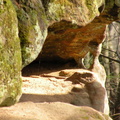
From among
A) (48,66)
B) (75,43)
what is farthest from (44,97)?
(48,66)

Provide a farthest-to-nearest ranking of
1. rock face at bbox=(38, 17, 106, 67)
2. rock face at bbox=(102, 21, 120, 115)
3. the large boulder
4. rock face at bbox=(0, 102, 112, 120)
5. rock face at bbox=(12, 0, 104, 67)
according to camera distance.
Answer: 1. rock face at bbox=(102, 21, 120, 115)
2. rock face at bbox=(38, 17, 106, 67)
3. the large boulder
4. rock face at bbox=(12, 0, 104, 67)
5. rock face at bbox=(0, 102, 112, 120)

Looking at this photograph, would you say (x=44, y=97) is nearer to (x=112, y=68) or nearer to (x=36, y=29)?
(x=36, y=29)

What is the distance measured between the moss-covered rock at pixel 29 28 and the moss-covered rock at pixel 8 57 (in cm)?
44

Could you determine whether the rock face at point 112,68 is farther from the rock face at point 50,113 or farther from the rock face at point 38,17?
the rock face at point 50,113

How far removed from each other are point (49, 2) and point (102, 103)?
7.79 feet

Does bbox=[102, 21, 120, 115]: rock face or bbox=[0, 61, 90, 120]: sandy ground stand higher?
bbox=[0, 61, 90, 120]: sandy ground

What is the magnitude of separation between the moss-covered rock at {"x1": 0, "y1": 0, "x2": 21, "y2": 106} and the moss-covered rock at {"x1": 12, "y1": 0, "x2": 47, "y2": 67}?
0.44 m

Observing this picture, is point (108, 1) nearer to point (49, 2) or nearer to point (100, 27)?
point (100, 27)

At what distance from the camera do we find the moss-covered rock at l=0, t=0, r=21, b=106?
2.18 m

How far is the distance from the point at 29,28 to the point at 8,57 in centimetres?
78

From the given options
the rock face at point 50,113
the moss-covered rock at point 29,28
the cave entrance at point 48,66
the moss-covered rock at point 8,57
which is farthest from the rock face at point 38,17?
the cave entrance at point 48,66

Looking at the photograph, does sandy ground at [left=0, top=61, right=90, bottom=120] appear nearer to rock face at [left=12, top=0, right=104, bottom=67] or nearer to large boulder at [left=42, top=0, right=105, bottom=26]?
rock face at [left=12, top=0, right=104, bottom=67]

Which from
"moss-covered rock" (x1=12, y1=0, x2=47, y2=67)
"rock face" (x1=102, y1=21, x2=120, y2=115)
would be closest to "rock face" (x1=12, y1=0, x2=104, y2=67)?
"moss-covered rock" (x1=12, y1=0, x2=47, y2=67)

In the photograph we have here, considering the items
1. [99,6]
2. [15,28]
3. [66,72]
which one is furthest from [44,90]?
[15,28]
